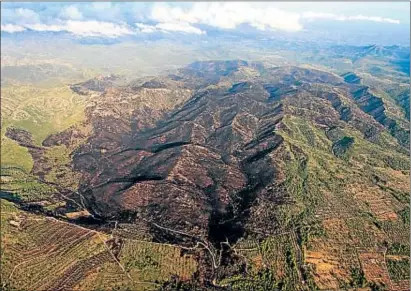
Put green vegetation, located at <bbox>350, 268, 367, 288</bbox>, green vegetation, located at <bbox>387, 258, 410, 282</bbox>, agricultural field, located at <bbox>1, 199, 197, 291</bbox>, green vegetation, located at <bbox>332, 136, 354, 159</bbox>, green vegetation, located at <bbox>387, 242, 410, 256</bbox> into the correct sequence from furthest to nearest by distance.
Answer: green vegetation, located at <bbox>332, 136, 354, 159</bbox>
green vegetation, located at <bbox>387, 242, 410, 256</bbox>
green vegetation, located at <bbox>387, 258, 410, 282</bbox>
green vegetation, located at <bbox>350, 268, 367, 288</bbox>
agricultural field, located at <bbox>1, 199, 197, 291</bbox>

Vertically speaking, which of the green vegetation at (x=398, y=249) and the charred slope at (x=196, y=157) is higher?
the green vegetation at (x=398, y=249)

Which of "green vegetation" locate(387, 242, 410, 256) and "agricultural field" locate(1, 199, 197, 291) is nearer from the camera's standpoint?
"agricultural field" locate(1, 199, 197, 291)

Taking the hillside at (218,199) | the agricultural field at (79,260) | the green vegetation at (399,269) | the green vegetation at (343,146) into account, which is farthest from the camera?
the green vegetation at (343,146)

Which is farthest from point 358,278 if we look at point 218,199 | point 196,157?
point 196,157

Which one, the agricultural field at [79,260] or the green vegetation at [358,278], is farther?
the green vegetation at [358,278]

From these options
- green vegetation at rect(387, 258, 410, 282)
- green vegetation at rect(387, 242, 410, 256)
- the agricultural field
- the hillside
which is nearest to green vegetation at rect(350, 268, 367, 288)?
the hillside

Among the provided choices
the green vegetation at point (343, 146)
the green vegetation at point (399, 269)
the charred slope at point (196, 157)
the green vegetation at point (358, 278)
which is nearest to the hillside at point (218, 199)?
the green vegetation at point (358, 278)

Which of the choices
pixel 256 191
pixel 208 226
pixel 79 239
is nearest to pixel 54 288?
pixel 79 239

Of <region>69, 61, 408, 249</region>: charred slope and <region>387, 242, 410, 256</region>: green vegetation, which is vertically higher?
<region>387, 242, 410, 256</region>: green vegetation

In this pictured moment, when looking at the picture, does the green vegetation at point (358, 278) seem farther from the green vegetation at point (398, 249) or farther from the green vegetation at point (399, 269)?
the green vegetation at point (398, 249)

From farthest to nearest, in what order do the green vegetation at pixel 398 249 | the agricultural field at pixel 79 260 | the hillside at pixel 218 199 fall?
1. the green vegetation at pixel 398 249
2. the hillside at pixel 218 199
3. the agricultural field at pixel 79 260

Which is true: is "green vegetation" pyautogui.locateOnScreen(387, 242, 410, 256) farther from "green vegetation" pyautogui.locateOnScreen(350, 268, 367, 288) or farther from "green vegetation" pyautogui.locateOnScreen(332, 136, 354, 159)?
"green vegetation" pyautogui.locateOnScreen(332, 136, 354, 159)

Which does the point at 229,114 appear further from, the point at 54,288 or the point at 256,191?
the point at 54,288
